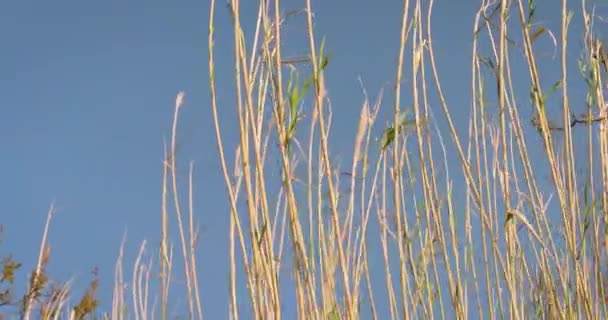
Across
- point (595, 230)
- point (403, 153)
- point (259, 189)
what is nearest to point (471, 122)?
point (403, 153)

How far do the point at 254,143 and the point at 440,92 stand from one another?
0.29m

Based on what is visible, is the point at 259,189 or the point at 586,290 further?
the point at 586,290

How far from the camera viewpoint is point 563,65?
1.22 meters

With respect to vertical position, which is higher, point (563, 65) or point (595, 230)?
point (563, 65)

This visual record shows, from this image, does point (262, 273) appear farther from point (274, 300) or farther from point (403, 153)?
point (403, 153)

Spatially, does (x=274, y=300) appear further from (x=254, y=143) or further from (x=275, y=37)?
(x=275, y=37)

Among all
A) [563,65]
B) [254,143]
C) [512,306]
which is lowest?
[512,306]

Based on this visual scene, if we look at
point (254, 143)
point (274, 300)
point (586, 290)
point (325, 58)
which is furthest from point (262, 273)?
point (586, 290)

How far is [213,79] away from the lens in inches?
41.8

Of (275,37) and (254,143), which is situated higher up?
(275,37)

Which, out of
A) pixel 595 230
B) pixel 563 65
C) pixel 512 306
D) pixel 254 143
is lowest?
pixel 512 306

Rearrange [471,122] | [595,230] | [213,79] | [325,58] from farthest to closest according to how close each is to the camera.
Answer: [471,122]
[595,230]
[325,58]
[213,79]

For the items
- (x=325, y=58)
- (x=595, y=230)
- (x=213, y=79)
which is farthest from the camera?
(x=595, y=230)

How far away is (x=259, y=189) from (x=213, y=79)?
147 mm
